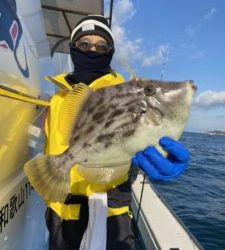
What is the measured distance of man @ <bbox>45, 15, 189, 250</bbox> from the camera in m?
3.42

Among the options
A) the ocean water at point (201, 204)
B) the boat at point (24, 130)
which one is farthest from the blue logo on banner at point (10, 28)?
the ocean water at point (201, 204)

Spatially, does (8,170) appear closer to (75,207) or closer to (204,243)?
(75,207)

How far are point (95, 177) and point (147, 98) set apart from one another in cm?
74

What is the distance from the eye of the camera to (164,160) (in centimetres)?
263

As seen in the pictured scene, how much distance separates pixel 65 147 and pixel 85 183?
1.29ft

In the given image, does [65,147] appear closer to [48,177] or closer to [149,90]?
[48,177]

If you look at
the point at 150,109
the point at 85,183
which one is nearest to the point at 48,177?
the point at 85,183

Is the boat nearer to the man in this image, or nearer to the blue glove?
the man

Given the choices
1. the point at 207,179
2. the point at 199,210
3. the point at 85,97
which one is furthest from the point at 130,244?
the point at 207,179

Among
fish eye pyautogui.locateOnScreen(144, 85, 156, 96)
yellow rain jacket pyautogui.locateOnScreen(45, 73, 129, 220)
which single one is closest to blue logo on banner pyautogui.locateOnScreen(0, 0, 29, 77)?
yellow rain jacket pyautogui.locateOnScreen(45, 73, 129, 220)

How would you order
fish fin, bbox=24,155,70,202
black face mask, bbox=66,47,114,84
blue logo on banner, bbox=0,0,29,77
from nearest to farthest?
fish fin, bbox=24,155,70,202 < blue logo on banner, bbox=0,0,29,77 < black face mask, bbox=66,47,114,84

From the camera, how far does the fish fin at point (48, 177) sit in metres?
2.68

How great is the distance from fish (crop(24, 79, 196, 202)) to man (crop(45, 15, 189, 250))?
581mm

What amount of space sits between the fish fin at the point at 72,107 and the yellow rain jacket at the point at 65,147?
0.47 m
